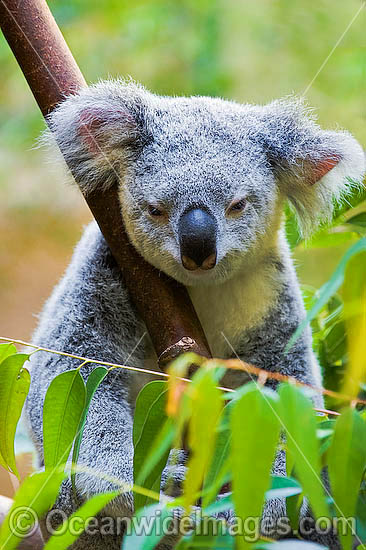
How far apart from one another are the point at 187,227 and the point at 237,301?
603 millimetres

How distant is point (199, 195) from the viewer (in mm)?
1761

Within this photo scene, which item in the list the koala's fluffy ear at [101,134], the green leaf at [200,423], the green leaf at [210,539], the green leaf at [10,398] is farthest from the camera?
the koala's fluffy ear at [101,134]

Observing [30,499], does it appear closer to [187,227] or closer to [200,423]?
[200,423]

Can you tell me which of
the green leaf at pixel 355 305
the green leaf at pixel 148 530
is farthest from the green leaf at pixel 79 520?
the green leaf at pixel 355 305

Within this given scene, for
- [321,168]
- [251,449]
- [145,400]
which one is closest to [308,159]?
[321,168]

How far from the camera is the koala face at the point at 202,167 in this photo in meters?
1.80

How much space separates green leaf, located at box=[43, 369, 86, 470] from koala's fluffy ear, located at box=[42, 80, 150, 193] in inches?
30.2

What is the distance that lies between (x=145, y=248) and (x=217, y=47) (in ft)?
11.8

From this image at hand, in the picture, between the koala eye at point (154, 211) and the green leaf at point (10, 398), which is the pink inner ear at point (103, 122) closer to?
the koala eye at point (154, 211)

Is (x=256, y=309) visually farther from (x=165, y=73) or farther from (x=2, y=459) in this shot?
(x=165, y=73)

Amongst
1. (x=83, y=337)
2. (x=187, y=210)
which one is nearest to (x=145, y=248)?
(x=187, y=210)

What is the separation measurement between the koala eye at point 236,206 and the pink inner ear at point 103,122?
0.38m

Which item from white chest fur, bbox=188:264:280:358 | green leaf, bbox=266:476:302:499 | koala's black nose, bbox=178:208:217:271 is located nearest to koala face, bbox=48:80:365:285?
koala's black nose, bbox=178:208:217:271

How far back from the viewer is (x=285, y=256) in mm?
2342
